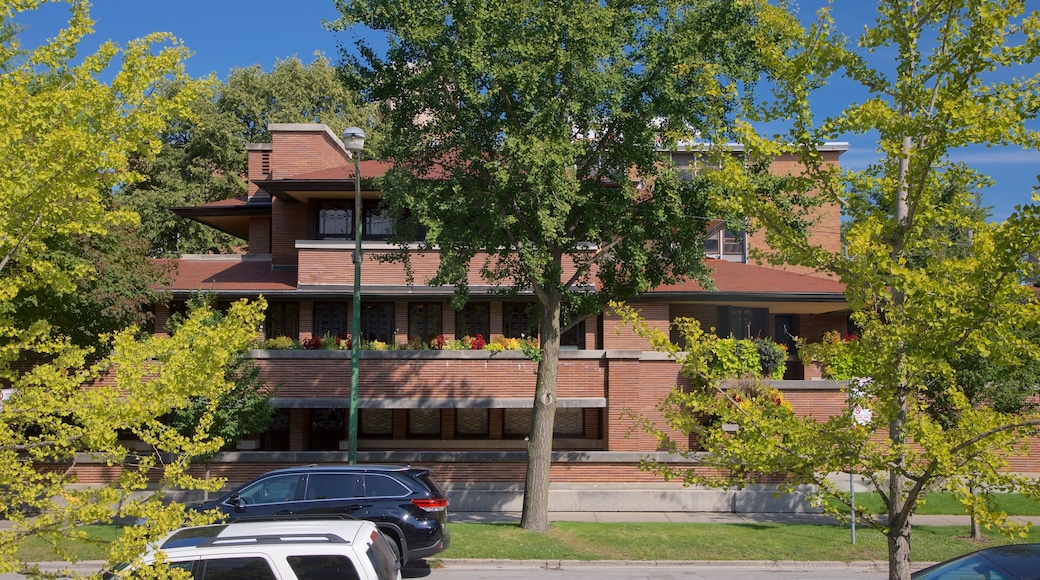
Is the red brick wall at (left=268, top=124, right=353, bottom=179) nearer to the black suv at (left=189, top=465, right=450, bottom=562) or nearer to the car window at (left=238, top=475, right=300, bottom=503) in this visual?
the car window at (left=238, top=475, right=300, bottom=503)

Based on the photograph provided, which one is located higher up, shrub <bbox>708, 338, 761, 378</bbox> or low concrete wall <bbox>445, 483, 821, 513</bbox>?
shrub <bbox>708, 338, 761, 378</bbox>

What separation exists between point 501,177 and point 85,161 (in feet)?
26.9

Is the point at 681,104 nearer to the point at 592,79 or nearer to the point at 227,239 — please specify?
the point at 592,79

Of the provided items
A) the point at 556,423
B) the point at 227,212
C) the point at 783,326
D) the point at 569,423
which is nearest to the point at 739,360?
the point at 569,423

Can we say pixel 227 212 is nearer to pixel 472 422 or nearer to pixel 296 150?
pixel 296 150

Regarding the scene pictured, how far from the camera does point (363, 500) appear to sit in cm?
1356

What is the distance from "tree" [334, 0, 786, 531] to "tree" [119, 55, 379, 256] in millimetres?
19764

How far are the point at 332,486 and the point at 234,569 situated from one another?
6520mm

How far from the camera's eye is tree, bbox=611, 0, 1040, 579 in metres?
7.20

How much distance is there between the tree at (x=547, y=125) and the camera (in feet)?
49.7

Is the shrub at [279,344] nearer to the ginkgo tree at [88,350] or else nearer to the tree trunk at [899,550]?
the ginkgo tree at [88,350]

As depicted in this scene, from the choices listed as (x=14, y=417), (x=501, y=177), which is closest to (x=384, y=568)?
(x=14, y=417)

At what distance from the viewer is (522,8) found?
15352mm

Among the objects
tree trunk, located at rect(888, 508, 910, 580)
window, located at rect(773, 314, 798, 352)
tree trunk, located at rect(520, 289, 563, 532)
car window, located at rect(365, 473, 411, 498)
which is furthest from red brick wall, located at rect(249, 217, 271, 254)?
tree trunk, located at rect(888, 508, 910, 580)
